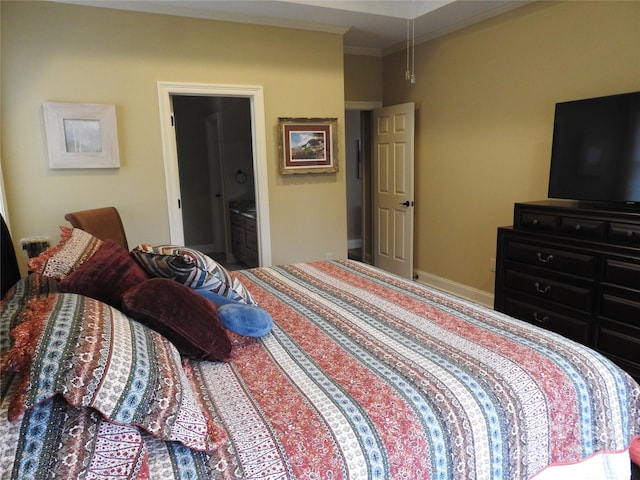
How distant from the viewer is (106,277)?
5.12ft

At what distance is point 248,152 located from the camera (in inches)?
241

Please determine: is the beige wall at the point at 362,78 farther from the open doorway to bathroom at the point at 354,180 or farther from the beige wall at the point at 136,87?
the open doorway to bathroom at the point at 354,180

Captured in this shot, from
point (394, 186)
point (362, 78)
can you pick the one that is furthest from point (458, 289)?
point (362, 78)

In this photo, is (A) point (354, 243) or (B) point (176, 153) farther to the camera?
(A) point (354, 243)

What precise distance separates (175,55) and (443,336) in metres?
3.26

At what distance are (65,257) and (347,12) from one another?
10.3 ft

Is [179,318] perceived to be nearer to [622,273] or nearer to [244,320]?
[244,320]

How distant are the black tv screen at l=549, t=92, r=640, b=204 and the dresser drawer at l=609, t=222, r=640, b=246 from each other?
0.29 meters

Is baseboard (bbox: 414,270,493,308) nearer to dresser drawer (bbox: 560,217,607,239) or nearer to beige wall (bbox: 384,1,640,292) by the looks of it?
beige wall (bbox: 384,1,640,292)

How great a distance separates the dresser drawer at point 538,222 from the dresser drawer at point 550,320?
21.6 inches

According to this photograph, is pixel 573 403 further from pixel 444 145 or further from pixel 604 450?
pixel 444 145

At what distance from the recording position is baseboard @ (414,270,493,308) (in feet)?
13.5

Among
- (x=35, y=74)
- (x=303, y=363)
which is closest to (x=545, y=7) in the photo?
(x=303, y=363)

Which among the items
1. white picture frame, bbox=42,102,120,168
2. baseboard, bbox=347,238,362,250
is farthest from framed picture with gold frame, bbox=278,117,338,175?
baseboard, bbox=347,238,362,250
